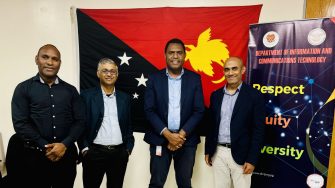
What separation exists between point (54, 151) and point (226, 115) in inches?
55.1

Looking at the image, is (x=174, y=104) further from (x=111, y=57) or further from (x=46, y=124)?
(x=111, y=57)

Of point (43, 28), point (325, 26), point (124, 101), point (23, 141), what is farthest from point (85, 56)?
point (325, 26)

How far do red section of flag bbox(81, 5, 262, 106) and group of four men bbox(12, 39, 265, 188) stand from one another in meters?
0.61

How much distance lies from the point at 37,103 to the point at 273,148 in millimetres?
2245

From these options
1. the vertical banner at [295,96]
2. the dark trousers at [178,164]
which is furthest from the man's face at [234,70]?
the dark trousers at [178,164]

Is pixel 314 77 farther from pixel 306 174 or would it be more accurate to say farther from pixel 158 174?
pixel 158 174

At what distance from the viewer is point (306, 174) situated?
8.06 feet

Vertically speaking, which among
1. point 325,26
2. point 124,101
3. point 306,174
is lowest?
point 306,174

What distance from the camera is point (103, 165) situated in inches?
82.5

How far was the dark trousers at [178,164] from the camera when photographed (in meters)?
2.22

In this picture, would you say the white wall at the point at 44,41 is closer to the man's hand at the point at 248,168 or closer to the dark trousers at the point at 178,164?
the dark trousers at the point at 178,164

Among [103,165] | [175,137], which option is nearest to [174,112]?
[175,137]

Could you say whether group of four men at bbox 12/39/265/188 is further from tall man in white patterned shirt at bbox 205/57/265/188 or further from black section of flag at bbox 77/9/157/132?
black section of flag at bbox 77/9/157/132

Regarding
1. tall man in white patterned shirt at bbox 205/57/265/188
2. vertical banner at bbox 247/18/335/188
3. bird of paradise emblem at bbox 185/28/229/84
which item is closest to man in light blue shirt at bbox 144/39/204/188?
tall man in white patterned shirt at bbox 205/57/265/188
